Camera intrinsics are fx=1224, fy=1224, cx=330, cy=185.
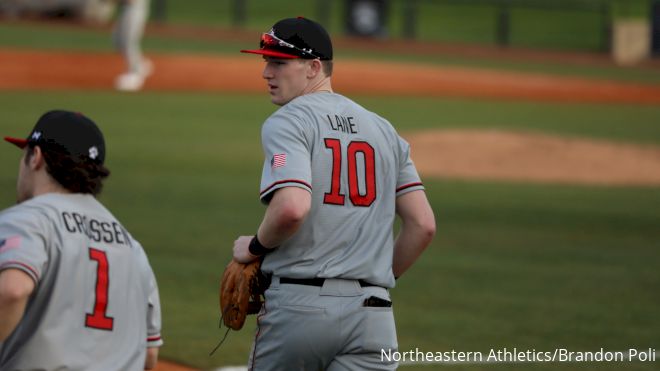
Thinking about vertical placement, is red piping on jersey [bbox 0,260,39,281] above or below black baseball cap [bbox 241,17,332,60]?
below

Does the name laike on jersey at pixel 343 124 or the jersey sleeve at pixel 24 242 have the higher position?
the name laike on jersey at pixel 343 124

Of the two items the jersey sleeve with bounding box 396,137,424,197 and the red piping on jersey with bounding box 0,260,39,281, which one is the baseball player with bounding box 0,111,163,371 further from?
the jersey sleeve with bounding box 396,137,424,197

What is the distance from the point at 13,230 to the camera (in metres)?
3.82

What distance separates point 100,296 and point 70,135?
54cm

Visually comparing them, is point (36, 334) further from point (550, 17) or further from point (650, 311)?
point (550, 17)

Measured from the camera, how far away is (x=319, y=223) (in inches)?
184

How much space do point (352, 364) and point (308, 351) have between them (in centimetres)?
19

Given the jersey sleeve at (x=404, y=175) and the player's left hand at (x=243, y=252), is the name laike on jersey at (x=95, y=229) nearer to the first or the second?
the player's left hand at (x=243, y=252)

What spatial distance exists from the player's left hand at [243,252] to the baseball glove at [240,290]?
1.3 inches

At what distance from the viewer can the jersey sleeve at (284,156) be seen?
455cm

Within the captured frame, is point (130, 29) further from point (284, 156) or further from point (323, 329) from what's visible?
point (323, 329)

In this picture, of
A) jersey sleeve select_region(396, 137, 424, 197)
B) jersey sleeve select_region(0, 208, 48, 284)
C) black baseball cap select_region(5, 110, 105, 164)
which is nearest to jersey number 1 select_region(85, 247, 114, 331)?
jersey sleeve select_region(0, 208, 48, 284)

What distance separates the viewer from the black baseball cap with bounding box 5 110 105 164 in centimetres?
400

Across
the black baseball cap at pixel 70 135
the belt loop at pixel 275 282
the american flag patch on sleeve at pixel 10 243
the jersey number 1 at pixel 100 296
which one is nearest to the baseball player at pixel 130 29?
the belt loop at pixel 275 282
